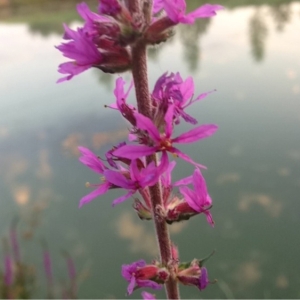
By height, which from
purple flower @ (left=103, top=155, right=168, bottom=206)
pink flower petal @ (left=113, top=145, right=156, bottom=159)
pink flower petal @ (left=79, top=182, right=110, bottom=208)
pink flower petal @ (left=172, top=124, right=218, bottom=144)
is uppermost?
pink flower petal @ (left=172, top=124, right=218, bottom=144)

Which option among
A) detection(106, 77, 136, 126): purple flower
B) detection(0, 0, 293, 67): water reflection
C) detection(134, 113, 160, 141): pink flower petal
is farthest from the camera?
detection(0, 0, 293, 67): water reflection

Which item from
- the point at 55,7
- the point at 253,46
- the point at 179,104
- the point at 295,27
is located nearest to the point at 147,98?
the point at 179,104

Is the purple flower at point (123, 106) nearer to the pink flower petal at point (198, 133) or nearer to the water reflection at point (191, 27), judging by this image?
the pink flower petal at point (198, 133)

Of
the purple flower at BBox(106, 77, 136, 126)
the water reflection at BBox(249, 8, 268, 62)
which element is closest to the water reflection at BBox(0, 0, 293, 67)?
the water reflection at BBox(249, 8, 268, 62)

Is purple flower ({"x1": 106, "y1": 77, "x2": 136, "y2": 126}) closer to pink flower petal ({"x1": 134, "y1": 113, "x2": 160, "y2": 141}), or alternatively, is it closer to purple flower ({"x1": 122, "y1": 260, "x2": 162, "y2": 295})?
pink flower petal ({"x1": 134, "y1": 113, "x2": 160, "y2": 141})

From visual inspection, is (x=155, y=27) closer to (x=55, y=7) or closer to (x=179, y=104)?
(x=179, y=104)

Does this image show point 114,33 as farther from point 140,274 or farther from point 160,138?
point 140,274

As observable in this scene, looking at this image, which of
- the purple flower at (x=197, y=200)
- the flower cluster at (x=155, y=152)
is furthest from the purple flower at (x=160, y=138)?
the purple flower at (x=197, y=200)
